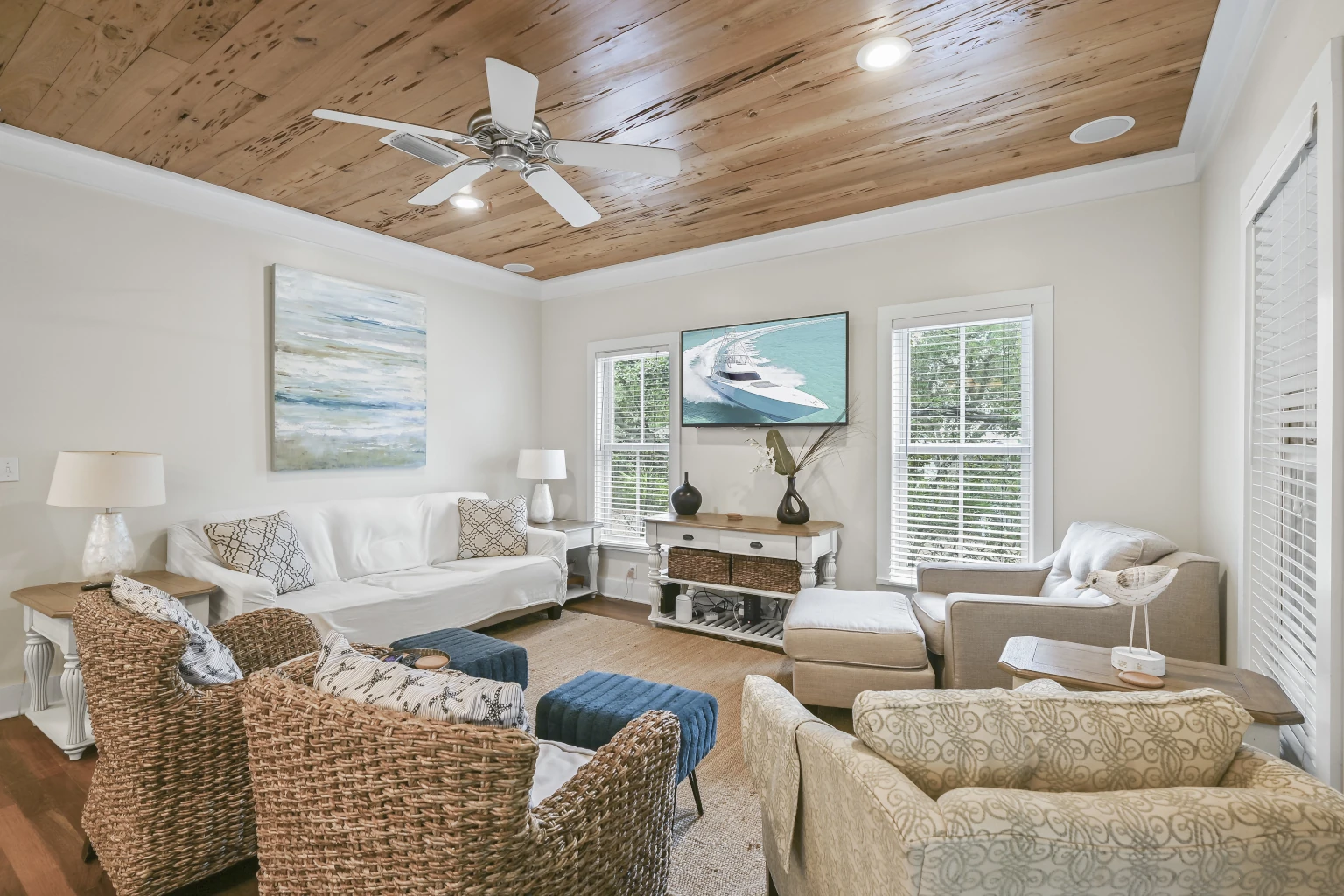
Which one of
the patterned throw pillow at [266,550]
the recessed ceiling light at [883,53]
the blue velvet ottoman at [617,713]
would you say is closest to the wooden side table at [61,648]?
the patterned throw pillow at [266,550]

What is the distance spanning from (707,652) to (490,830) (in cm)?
294

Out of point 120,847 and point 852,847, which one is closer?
point 852,847

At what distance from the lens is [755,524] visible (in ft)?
13.9

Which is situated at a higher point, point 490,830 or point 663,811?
point 490,830

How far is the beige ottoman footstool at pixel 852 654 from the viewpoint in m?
2.87

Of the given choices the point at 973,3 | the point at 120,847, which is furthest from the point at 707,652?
the point at 973,3

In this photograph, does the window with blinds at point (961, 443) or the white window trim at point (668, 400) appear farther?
the white window trim at point (668, 400)

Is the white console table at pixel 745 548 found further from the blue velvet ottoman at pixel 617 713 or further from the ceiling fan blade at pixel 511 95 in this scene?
the ceiling fan blade at pixel 511 95

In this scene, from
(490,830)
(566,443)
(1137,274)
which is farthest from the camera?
(566,443)

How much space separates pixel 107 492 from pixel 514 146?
7.39 ft

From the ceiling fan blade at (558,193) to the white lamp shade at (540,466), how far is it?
237cm

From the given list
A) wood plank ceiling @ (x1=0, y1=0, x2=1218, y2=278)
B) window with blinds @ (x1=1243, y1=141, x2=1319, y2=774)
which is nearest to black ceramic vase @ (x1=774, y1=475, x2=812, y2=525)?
wood plank ceiling @ (x1=0, y1=0, x2=1218, y2=278)

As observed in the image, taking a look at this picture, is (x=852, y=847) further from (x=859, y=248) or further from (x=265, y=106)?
(x=859, y=248)

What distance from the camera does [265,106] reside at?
2.72 meters
